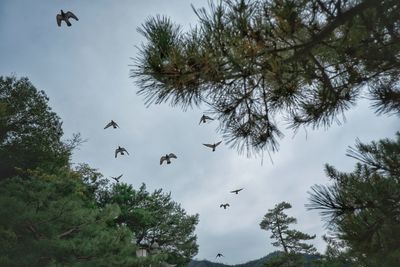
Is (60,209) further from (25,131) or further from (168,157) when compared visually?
(25,131)

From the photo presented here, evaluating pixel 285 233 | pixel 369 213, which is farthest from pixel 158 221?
pixel 369 213

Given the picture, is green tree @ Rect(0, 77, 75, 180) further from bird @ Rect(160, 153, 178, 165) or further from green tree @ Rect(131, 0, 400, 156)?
green tree @ Rect(131, 0, 400, 156)

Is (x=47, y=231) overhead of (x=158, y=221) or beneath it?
beneath

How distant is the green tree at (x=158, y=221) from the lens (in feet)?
65.3

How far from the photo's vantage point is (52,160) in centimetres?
1927

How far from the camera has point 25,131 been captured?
61.6ft

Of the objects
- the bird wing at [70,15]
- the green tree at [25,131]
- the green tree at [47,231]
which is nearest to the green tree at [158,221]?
the green tree at [25,131]

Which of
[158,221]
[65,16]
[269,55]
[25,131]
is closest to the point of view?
[269,55]

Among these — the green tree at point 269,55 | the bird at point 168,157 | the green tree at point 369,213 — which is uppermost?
the bird at point 168,157

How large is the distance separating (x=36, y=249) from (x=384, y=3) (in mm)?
8141

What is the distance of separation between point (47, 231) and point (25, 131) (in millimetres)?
11542

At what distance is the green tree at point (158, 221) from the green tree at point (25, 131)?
385 cm

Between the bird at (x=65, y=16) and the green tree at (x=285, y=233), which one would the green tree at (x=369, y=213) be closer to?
the bird at (x=65, y=16)

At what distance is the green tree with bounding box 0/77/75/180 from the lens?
18.5m
